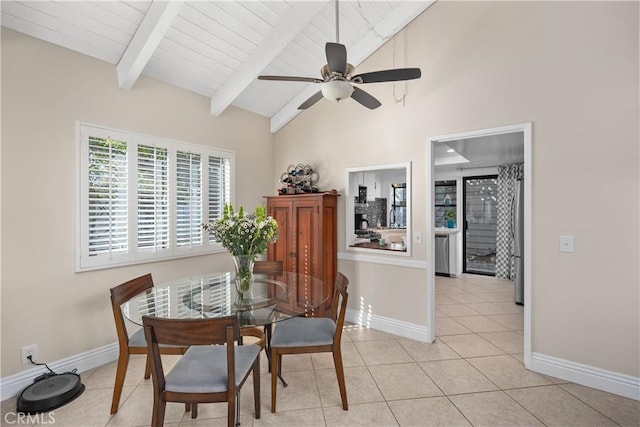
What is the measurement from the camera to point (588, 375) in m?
2.45

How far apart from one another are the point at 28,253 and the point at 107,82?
1.64 m

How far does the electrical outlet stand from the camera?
240 centimetres

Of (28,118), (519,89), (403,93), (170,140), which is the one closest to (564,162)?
(519,89)

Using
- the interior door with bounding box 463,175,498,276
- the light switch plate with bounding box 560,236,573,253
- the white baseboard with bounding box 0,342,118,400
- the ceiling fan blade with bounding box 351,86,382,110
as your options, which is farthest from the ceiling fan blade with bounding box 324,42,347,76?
the interior door with bounding box 463,175,498,276

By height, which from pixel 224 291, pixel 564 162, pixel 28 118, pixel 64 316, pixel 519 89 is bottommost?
pixel 64 316

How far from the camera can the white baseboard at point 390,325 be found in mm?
3330

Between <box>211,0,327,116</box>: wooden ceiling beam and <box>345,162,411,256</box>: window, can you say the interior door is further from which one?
<box>211,0,327,116</box>: wooden ceiling beam

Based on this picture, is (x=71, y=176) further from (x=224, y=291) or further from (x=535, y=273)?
(x=535, y=273)

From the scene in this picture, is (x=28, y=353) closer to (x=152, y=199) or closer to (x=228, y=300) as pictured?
(x=152, y=199)

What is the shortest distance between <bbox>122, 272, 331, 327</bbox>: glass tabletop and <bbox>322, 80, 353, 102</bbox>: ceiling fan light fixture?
4.95 feet

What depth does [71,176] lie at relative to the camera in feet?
8.68

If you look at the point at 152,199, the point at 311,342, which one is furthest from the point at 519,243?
the point at 152,199

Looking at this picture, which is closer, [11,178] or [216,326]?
[216,326]

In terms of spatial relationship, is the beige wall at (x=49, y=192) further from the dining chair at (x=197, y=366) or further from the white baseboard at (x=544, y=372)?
the dining chair at (x=197, y=366)
